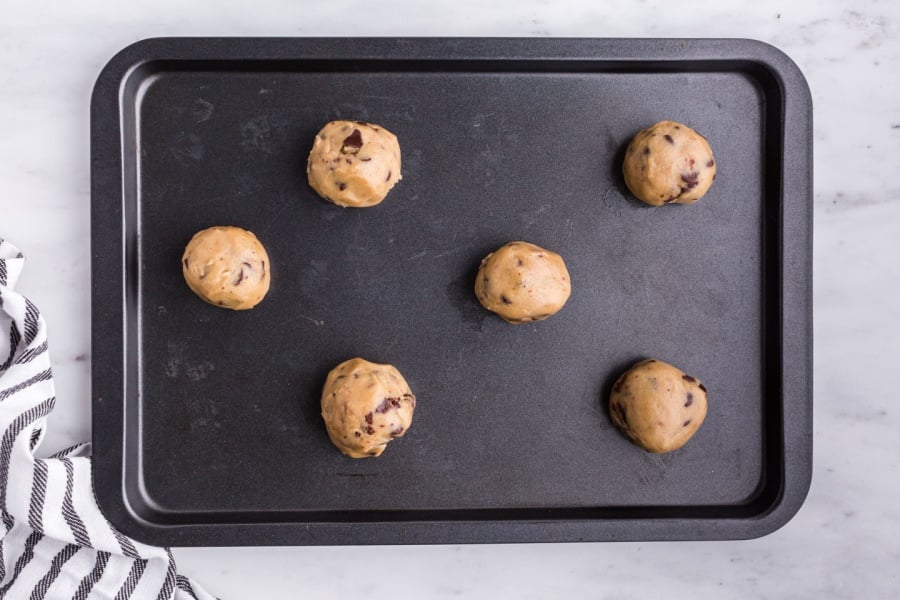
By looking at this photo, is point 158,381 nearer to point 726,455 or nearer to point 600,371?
point 600,371

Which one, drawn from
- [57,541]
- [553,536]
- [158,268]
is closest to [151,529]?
[57,541]

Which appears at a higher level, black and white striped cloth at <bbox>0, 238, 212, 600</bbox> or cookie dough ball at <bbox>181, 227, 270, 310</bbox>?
cookie dough ball at <bbox>181, 227, 270, 310</bbox>

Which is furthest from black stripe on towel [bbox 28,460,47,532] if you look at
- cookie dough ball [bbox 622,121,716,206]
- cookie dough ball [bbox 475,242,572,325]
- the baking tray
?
cookie dough ball [bbox 622,121,716,206]

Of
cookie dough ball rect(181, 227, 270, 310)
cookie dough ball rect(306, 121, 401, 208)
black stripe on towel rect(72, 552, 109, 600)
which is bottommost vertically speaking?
black stripe on towel rect(72, 552, 109, 600)

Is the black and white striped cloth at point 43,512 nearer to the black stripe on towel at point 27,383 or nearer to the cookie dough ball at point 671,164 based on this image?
the black stripe on towel at point 27,383

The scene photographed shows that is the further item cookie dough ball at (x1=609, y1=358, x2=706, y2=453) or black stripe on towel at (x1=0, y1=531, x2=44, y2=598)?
black stripe on towel at (x1=0, y1=531, x2=44, y2=598)

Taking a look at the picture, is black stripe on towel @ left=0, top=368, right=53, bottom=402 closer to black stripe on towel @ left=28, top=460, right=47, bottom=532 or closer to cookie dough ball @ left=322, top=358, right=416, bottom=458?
black stripe on towel @ left=28, top=460, right=47, bottom=532
